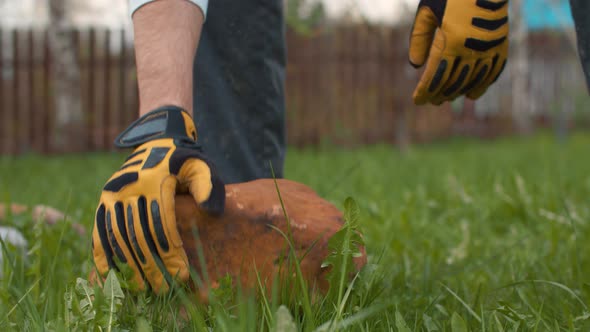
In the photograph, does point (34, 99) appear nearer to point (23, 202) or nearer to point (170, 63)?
point (23, 202)

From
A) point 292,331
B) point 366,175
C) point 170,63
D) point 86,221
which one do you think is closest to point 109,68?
point 366,175

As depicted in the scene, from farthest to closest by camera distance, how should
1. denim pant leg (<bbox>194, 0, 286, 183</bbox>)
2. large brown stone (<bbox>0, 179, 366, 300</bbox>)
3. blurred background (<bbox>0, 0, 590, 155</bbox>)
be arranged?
blurred background (<bbox>0, 0, 590, 155</bbox>), denim pant leg (<bbox>194, 0, 286, 183</bbox>), large brown stone (<bbox>0, 179, 366, 300</bbox>)

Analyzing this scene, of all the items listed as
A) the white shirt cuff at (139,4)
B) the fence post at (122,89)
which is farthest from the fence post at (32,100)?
the white shirt cuff at (139,4)

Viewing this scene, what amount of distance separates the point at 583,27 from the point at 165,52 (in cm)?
88

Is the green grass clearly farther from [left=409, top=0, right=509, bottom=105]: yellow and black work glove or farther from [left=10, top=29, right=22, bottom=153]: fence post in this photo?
[left=10, top=29, right=22, bottom=153]: fence post

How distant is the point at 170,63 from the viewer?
1279mm

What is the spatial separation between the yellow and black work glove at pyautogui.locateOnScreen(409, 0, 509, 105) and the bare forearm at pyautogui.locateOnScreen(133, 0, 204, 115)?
540 mm

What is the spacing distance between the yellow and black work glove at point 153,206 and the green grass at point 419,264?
2.8 inches

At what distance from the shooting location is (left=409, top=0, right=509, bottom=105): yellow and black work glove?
4.31 ft

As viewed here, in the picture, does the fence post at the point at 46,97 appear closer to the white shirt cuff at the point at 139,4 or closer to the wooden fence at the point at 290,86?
the wooden fence at the point at 290,86

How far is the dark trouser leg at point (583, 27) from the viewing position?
118 centimetres

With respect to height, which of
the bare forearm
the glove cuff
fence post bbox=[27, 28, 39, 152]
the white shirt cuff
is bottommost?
fence post bbox=[27, 28, 39, 152]

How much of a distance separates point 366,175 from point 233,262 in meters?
2.85

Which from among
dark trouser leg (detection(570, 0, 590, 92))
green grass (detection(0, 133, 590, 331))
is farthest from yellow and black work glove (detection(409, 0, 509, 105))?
green grass (detection(0, 133, 590, 331))
